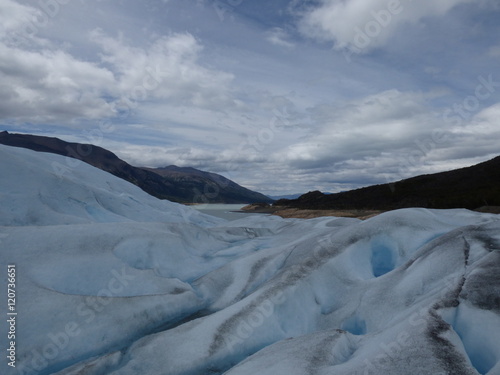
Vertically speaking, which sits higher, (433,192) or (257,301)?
(433,192)

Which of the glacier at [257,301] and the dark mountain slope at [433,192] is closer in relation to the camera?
the glacier at [257,301]

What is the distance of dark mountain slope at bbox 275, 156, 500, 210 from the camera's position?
50438mm

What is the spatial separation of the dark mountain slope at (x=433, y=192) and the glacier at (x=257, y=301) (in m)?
43.9

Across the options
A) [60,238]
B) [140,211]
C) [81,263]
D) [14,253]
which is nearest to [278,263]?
[81,263]

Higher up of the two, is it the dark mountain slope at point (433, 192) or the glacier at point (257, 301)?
the dark mountain slope at point (433, 192)

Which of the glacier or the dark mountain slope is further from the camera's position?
the dark mountain slope

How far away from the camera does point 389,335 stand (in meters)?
5.40

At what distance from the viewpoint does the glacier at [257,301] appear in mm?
5219

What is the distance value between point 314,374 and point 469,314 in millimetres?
2753

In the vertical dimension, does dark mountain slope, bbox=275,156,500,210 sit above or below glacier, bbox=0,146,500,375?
above

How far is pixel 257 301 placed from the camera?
26.3 ft

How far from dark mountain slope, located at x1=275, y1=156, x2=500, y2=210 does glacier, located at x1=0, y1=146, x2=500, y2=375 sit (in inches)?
1729

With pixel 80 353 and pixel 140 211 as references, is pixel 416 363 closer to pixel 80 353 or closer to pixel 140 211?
pixel 80 353

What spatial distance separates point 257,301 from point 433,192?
216ft
